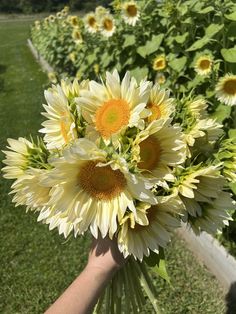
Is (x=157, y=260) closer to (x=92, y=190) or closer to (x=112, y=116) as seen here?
(x=92, y=190)

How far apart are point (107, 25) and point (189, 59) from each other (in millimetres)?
1654

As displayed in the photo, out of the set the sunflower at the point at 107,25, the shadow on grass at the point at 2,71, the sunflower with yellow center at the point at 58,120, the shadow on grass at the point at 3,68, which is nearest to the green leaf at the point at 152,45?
the sunflower at the point at 107,25

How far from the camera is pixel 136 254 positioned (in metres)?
1.39

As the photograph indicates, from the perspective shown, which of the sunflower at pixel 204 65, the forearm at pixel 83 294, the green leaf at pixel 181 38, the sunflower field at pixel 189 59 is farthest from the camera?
the green leaf at pixel 181 38

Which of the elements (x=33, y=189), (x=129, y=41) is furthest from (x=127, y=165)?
(x=129, y=41)

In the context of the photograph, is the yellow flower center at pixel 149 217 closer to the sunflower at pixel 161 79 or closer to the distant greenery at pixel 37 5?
the sunflower at pixel 161 79

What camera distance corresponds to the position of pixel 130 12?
14.8 feet

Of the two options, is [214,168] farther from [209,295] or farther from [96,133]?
[209,295]

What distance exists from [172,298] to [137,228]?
185 cm

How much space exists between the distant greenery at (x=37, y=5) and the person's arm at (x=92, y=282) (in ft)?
138

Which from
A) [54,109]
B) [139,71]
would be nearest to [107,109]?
[54,109]

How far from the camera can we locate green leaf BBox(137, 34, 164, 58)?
429cm

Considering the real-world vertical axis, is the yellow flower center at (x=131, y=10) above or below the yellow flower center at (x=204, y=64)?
below

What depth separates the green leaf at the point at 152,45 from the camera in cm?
429
